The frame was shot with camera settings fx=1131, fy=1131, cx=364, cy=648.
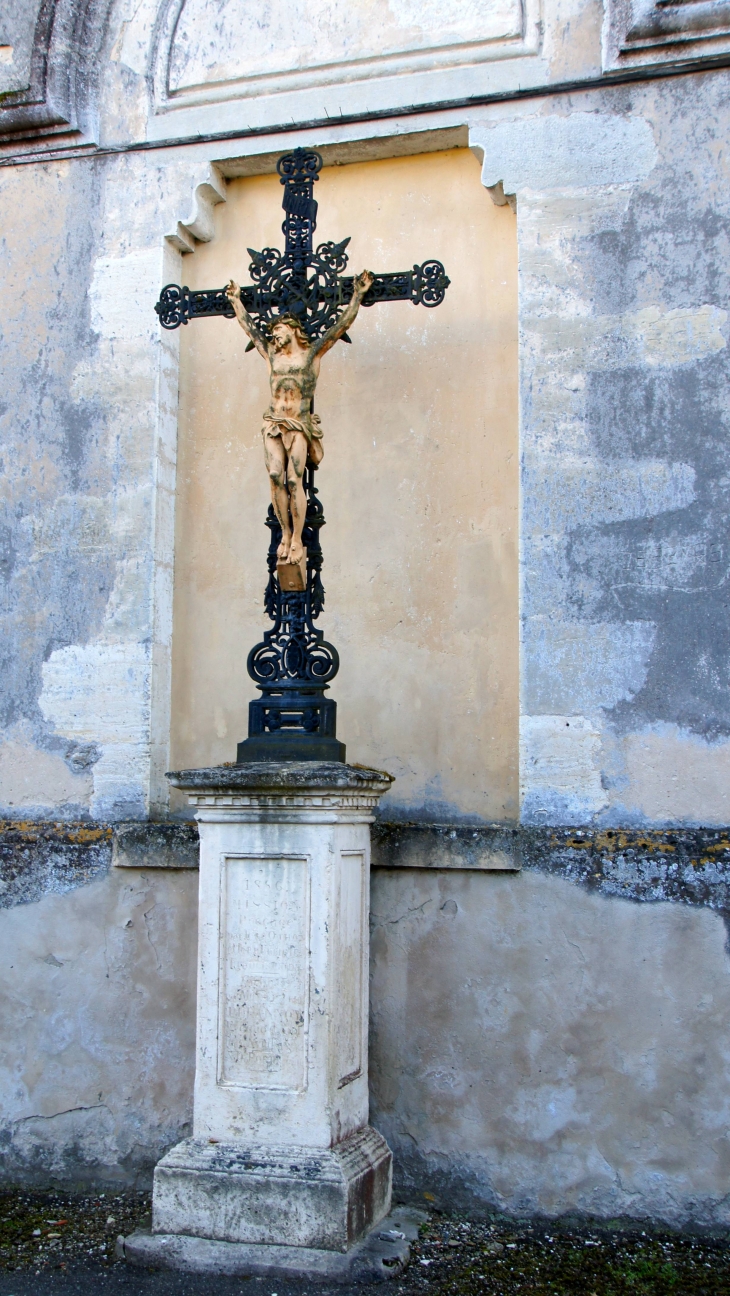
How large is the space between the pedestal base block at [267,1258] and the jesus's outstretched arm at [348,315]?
341 cm

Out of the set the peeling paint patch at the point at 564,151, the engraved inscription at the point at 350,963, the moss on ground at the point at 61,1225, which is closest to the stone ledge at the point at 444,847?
the engraved inscription at the point at 350,963

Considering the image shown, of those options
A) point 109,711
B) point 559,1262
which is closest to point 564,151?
point 109,711

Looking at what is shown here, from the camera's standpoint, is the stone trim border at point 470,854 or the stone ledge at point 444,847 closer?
the stone trim border at point 470,854

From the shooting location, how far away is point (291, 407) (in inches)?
180

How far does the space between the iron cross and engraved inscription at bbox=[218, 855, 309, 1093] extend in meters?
2.24

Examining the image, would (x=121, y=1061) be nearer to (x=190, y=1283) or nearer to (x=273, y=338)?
(x=190, y=1283)

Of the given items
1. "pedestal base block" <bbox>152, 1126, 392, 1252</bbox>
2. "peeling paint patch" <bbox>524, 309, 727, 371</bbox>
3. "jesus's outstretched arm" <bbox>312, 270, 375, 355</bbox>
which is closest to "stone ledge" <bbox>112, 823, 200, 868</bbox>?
"pedestal base block" <bbox>152, 1126, 392, 1252</bbox>

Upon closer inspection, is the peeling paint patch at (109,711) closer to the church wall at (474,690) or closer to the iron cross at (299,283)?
the church wall at (474,690)

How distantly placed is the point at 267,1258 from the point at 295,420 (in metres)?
3.11

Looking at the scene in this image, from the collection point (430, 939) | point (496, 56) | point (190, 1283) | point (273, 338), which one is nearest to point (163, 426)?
point (273, 338)

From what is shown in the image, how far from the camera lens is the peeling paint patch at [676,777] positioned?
15.1 ft

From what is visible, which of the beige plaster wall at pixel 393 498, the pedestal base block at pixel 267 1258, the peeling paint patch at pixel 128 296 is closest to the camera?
the pedestal base block at pixel 267 1258

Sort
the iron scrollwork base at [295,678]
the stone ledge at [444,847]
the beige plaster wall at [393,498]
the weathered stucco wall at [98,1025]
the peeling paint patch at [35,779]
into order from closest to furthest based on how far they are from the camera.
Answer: the iron scrollwork base at [295,678] < the stone ledge at [444,847] < the weathered stucco wall at [98,1025] < the beige plaster wall at [393,498] < the peeling paint patch at [35,779]

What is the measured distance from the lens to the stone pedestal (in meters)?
4.03
